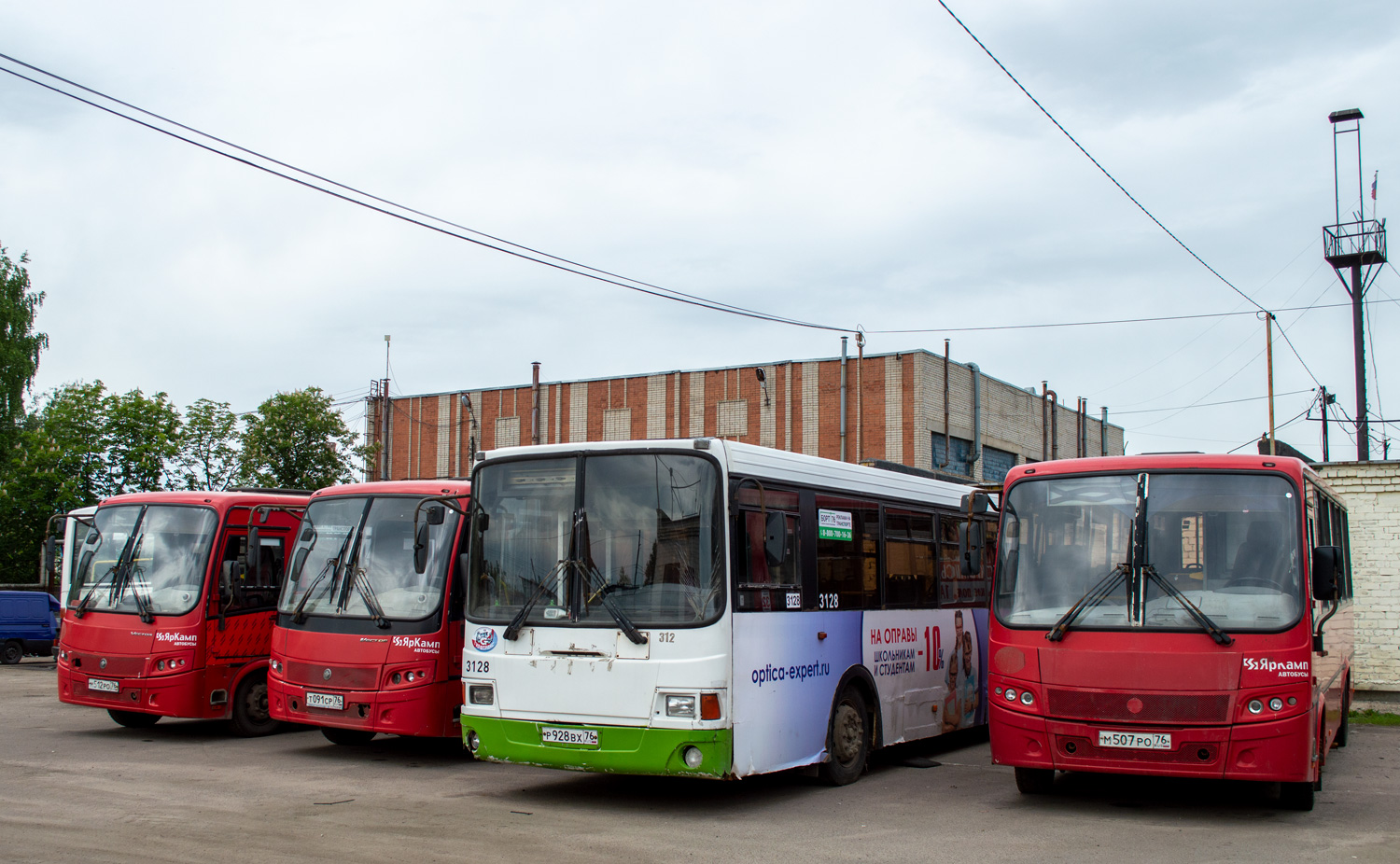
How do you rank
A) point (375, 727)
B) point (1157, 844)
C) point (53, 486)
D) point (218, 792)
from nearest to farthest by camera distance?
1. point (1157, 844)
2. point (218, 792)
3. point (375, 727)
4. point (53, 486)

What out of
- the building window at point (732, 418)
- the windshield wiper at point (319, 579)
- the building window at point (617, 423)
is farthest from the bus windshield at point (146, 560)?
the building window at point (617, 423)

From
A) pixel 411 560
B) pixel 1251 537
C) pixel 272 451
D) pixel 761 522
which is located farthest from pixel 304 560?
pixel 272 451

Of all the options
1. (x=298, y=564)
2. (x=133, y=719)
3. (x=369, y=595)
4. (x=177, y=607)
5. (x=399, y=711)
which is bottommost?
(x=133, y=719)

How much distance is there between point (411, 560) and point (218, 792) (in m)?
2.92

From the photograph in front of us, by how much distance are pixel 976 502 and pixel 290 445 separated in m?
25.7

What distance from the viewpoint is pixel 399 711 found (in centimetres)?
1162

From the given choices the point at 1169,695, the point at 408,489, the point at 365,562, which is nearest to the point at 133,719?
the point at 365,562

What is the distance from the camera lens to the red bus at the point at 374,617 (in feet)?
38.3

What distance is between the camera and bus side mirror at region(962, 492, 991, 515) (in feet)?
34.4

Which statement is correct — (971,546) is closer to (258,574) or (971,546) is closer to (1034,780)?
(1034,780)

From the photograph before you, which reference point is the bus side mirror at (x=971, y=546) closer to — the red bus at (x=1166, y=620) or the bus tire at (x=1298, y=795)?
the red bus at (x=1166, y=620)

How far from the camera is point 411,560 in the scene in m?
12.2

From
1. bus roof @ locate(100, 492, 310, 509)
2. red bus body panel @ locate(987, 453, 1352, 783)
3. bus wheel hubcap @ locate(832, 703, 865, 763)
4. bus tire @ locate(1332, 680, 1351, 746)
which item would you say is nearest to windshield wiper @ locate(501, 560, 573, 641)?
bus wheel hubcap @ locate(832, 703, 865, 763)

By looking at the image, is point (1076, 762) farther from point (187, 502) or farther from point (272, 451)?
point (272, 451)
